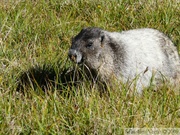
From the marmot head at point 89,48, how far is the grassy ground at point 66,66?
0.25 metres

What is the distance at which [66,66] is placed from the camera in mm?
5969

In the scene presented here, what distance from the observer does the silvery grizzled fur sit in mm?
5547

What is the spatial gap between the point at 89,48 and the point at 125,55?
40cm

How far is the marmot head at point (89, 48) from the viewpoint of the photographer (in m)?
5.48

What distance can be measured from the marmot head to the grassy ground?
0.83 ft

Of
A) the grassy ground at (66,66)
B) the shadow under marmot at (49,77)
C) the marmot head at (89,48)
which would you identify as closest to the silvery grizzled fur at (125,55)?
the marmot head at (89,48)

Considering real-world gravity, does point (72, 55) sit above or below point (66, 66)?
above

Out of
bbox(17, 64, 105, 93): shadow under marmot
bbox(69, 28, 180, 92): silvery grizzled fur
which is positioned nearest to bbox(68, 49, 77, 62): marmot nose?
bbox(69, 28, 180, 92): silvery grizzled fur

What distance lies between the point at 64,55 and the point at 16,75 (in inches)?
32.0

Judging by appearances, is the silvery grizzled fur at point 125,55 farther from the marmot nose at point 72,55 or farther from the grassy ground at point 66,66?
the grassy ground at point 66,66

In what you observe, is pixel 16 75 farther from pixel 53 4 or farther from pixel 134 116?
pixel 53 4

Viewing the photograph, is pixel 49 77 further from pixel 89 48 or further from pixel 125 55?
pixel 125 55

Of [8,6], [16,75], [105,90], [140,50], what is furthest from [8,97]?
[8,6]

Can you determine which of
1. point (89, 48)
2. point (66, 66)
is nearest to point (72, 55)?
point (89, 48)
